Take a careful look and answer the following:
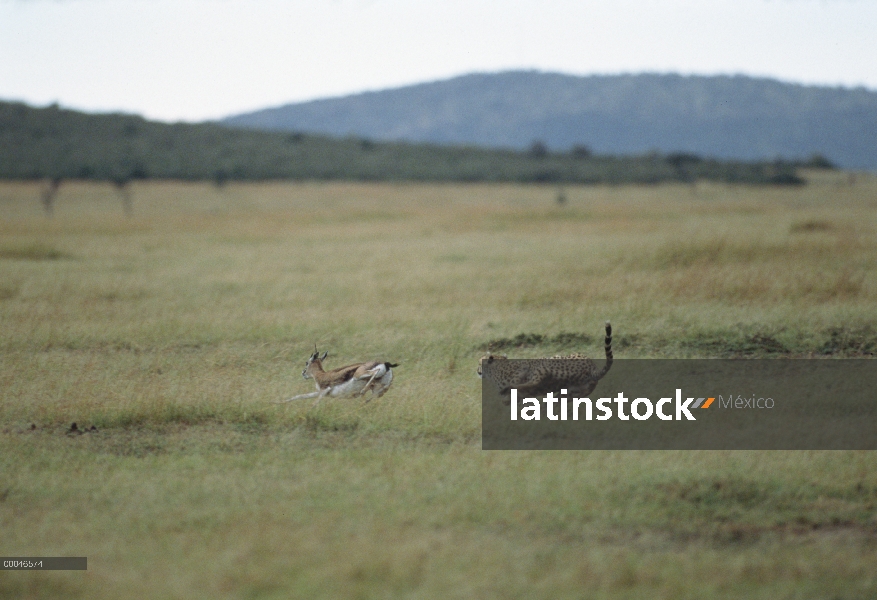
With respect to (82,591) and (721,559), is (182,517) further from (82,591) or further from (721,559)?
(721,559)

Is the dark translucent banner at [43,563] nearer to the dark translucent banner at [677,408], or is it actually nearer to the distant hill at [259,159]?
the dark translucent banner at [677,408]

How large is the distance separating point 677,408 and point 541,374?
1.36 metres

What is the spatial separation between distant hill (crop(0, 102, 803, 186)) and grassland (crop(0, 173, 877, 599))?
1768 inches

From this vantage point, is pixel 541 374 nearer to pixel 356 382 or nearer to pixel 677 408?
pixel 677 408

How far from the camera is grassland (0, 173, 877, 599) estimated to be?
5129 millimetres

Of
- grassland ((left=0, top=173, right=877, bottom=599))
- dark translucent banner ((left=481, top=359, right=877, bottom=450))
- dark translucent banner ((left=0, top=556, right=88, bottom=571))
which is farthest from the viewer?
dark translucent banner ((left=481, top=359, right=877, bottom=450))

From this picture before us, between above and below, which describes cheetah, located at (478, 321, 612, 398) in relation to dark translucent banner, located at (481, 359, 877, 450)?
above

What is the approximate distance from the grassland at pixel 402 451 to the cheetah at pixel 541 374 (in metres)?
0.38

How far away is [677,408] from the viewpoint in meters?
8.43

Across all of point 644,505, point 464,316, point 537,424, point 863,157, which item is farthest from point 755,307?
point 863,157

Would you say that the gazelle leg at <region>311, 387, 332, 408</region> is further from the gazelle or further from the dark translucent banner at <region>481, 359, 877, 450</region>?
the dark translucent banner at <region>481, 359, 877, 450</region>

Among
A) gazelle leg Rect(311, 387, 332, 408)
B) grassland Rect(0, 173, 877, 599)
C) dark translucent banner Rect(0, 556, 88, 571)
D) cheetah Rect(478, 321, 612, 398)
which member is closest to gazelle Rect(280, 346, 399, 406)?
gazelle leg Rect(311, 387, 332, 408)

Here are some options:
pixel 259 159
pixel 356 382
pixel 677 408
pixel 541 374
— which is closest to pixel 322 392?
pixel 356 382

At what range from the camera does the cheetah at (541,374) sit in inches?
327
